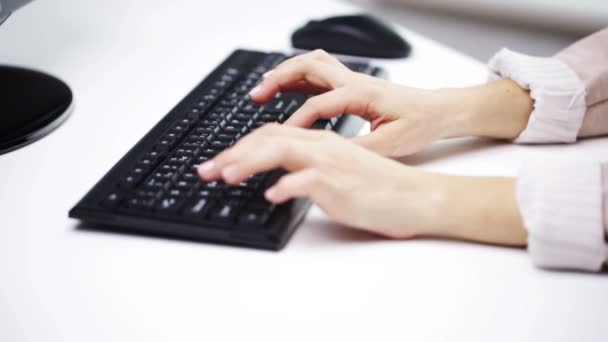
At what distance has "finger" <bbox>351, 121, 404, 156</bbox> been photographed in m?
0.64

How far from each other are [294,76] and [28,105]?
326 mm

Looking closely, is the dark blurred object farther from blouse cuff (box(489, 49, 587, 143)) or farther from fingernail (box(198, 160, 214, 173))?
blouse cuff (box(489, 49, 587, 143))

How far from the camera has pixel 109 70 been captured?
0.92 m

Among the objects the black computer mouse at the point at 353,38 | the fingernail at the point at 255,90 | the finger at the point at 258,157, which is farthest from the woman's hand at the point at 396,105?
the black computer mouse at the point at 353,38

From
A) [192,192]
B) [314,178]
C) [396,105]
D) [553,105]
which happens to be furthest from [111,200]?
[553,105]

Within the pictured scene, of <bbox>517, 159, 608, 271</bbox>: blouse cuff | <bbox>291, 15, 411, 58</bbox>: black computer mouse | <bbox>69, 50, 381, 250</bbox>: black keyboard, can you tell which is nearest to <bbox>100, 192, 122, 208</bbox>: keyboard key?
<bbox>69, 50, 381, 250</bbox>: black keyboard

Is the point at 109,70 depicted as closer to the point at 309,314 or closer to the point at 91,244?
the point at 91,244

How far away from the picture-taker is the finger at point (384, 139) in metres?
0.64

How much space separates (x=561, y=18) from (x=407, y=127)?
82 centimetres

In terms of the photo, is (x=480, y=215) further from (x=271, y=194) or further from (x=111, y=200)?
(x=111, y=200)

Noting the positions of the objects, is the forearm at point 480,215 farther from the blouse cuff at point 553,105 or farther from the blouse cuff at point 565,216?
the blouse cuff at point 553,105

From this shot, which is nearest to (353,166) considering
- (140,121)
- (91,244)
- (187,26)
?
(91,244)

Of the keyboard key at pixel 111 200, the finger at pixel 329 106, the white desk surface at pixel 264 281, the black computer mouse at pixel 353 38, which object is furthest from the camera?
the black computer mouse at pixel 353 38

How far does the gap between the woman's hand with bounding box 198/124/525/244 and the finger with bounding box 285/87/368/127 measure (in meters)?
0.10
